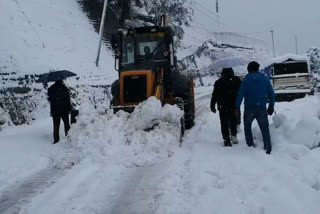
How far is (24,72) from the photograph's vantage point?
56.5 ft

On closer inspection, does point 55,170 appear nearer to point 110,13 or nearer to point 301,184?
point 301,184

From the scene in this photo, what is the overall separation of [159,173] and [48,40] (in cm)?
1774

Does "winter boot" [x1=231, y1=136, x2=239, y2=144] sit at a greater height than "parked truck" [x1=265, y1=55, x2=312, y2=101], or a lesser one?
lesser

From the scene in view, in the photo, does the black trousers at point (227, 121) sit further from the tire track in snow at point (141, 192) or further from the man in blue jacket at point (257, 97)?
the tire track in snow at point (141, 192)

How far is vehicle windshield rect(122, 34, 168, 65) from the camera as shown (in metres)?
11.8

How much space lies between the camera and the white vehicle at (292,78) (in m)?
20.4

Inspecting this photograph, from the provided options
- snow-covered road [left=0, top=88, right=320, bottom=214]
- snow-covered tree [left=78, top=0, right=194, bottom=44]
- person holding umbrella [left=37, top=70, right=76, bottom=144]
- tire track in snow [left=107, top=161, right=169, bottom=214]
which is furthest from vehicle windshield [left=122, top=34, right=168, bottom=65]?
snow-covered tree [left=78, top=0, right=194, bottom=44]

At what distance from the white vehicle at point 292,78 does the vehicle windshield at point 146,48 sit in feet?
33.7

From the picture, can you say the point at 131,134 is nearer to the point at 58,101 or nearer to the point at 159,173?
the point at 159,173

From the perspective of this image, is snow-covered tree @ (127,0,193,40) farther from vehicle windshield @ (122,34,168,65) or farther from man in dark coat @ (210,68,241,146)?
man in dark coat @ (210,68,241,146)

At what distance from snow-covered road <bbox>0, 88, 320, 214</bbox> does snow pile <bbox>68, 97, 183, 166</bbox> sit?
24 mm

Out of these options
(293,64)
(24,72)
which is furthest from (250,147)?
(293,64)

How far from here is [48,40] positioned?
2356 centimetres

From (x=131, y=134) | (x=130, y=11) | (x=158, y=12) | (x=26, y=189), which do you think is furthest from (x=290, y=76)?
(x=158, y=12)
